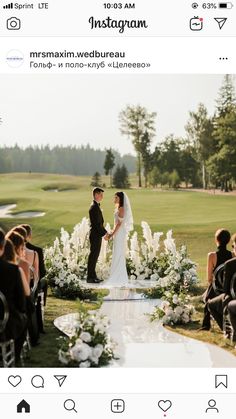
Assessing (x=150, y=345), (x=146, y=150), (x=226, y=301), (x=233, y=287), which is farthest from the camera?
(x=146, y=150)

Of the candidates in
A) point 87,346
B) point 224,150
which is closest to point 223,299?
point 87,346

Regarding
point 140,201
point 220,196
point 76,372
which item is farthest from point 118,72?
point 140,201

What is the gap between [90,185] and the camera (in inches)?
1548

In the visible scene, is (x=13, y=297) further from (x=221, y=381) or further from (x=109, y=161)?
(x=109, y=161)

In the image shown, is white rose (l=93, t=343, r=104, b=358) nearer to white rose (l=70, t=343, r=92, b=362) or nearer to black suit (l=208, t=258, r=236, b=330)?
white rose (l=70, t=343, r=92, b=362)

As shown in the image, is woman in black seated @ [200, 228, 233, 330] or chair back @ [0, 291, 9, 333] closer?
chair back @ [0, 291, 9, 333]

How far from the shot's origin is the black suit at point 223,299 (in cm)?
810

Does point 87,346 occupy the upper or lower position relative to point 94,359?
upper

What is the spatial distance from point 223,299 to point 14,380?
12.1ft

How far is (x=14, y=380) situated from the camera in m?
6.16

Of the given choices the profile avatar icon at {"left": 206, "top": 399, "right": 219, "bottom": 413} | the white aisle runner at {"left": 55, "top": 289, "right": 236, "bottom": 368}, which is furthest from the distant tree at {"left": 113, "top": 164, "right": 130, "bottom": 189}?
the profile avatar icon at {"left": 206, "top": 399, "right": 219, "bottom": 413}

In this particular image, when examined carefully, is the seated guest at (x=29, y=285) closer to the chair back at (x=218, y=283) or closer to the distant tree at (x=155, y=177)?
the chair back at (x=218, y=283)

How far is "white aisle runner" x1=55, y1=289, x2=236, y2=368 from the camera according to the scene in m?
8.14

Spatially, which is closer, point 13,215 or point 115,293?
point 115,293
